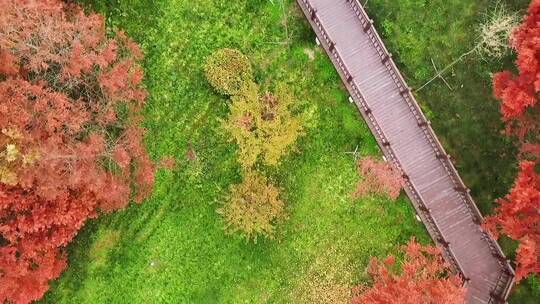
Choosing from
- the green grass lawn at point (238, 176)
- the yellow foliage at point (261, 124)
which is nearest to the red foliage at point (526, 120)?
the green grass lawn at point (238, 176)

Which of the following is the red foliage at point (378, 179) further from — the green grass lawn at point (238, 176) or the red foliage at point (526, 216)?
the red foliage at point (526, 216)

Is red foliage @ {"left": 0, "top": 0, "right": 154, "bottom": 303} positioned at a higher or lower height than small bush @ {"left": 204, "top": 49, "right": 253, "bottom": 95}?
lower

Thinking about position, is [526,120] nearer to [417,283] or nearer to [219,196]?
[417,283]

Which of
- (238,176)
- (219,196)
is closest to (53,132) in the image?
(219,196)

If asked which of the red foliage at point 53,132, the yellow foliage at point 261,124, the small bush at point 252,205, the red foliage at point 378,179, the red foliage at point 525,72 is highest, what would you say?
the red foliage at point 525,72

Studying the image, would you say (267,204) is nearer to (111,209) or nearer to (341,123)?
(341,123)

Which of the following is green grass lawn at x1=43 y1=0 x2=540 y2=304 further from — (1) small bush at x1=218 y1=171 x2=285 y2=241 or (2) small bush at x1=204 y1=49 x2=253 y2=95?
(1) small bush at x1=218 y1=171 x2=285 y2=241

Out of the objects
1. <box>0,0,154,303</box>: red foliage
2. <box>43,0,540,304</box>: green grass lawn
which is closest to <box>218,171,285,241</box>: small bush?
<box>43,0,540,304</box>: green grass lawn
